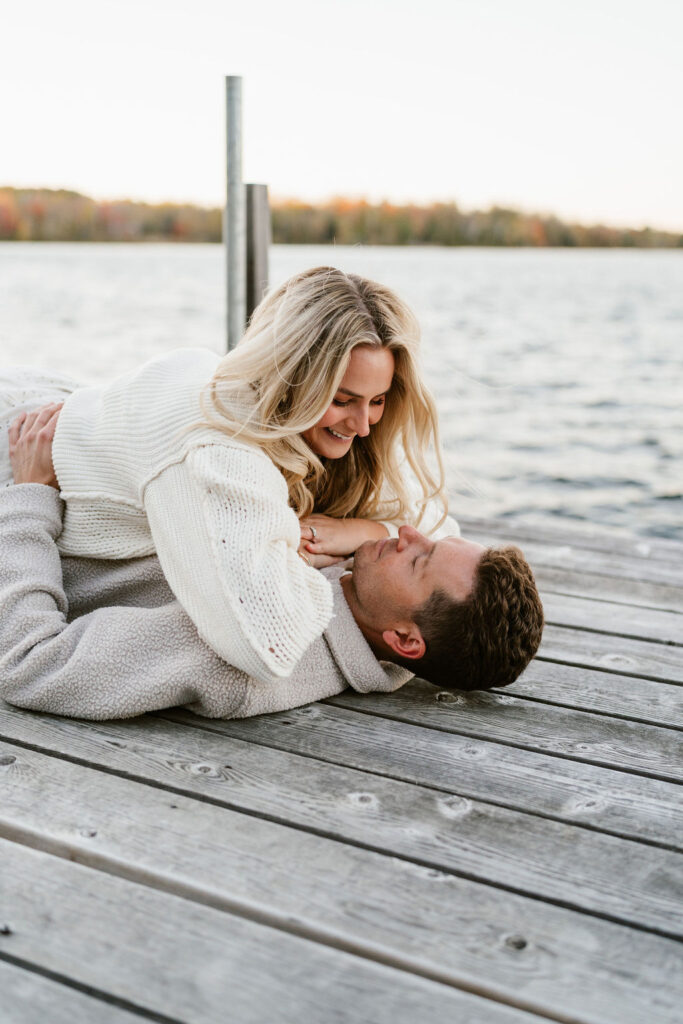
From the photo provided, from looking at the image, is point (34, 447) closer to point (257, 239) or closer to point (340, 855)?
point (340, 855)

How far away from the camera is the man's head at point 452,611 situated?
7.50 feet

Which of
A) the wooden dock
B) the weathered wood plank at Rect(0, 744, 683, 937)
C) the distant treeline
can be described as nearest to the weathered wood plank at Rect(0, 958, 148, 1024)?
the wooden dock

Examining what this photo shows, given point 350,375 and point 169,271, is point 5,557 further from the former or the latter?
point 169,271

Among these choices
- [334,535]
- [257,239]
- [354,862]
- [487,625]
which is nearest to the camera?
[354,862]

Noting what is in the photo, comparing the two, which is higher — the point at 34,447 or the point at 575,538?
the point at 34,447

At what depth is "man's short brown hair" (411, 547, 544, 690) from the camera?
2277 mm

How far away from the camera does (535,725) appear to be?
2326 mm

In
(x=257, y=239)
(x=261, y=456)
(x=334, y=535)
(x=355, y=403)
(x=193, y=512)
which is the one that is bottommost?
(x=334, y=535)

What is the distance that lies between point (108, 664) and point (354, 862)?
0.73 meters

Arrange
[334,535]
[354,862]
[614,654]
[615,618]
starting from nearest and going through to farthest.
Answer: [354,862] < [334,535] < [614,654] < [615,618]

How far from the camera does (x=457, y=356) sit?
18.1m

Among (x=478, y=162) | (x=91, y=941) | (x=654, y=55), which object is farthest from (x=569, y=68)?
(x=91, y=941)

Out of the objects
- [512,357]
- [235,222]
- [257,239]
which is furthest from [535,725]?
[512,357]

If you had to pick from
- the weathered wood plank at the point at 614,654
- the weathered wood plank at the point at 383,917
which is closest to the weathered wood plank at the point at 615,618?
the weathered wood plank at the point at 614,654
